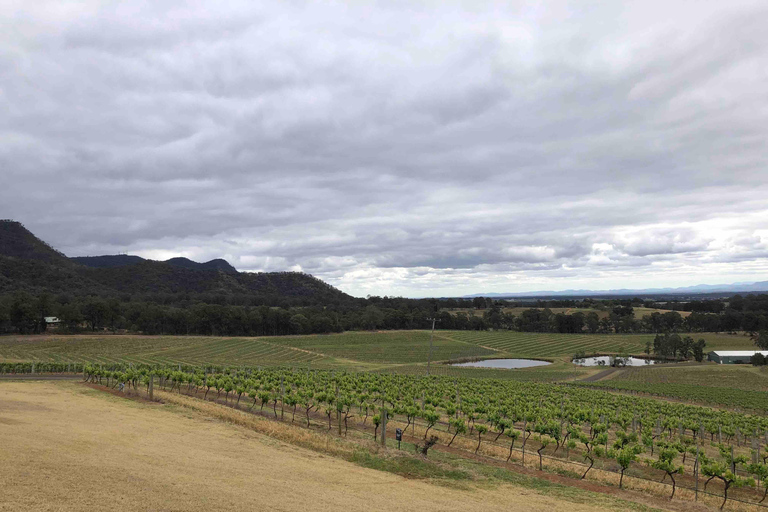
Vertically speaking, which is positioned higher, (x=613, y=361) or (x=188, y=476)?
(x=188, y=476)

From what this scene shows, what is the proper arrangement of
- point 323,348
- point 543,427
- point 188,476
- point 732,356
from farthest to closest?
point 323,348
point 732,356
point 543,427
point 188,476

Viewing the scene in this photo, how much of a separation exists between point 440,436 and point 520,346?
12140cm

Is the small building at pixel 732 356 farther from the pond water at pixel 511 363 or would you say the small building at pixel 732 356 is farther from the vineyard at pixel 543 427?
the vineyard at pixel 543 427

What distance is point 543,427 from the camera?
26.0 m

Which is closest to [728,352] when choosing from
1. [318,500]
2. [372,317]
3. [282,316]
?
[372,317]

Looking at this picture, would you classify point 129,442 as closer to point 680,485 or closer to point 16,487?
point 16,487

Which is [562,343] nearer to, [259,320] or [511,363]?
[511,363]

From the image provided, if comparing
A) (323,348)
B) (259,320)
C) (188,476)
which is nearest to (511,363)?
(323,348)

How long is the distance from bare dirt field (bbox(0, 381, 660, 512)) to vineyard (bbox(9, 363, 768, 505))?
4.93 meters

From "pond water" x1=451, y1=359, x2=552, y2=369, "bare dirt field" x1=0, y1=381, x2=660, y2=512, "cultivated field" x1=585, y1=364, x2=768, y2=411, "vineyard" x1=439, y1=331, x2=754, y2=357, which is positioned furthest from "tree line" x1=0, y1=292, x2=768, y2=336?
"bare dirt field" x1=0, y1=381, x2=660, y2=512

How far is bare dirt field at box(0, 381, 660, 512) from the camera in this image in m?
12.5

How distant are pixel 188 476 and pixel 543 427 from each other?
1868 centimetres

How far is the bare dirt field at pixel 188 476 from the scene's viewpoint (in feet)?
41.0

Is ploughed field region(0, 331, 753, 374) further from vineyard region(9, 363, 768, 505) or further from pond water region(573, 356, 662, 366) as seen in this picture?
vineyard region(9, 363, 768, 505)
